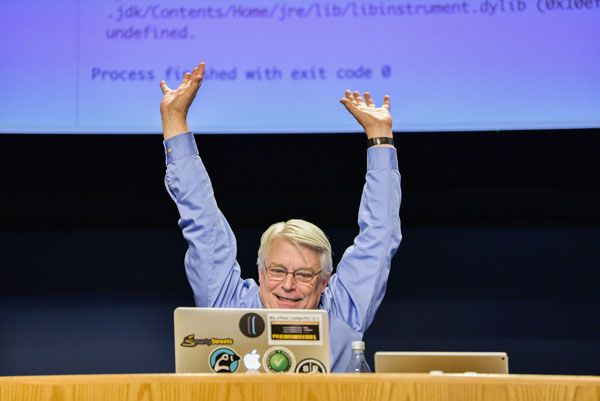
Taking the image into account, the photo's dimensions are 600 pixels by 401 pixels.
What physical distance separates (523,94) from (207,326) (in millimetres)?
1523

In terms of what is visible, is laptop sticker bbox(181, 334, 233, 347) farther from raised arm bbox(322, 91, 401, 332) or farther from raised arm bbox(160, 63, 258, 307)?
raised arm bbox(322, 91, 401, 332)

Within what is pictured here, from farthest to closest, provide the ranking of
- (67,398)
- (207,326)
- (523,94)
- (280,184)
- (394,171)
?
(280,184) < (523,94) < (394,171) < (207,326) < (67,398)

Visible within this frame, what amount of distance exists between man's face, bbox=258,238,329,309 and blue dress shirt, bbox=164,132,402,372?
0.10 metres

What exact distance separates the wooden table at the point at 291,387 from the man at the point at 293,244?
3.02 ft

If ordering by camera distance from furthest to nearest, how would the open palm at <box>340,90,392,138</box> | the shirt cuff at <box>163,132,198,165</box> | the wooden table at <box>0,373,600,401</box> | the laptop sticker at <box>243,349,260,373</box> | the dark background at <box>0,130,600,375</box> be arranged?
1. the dark background at <box>0,130,600,375</box>
2. the open palm at <box>340,90,392,138</box>
3. the shirt cuff at <box>163,132,198,165</box>
4. the laptop sticker at <box>243,349,260,373</box>
5. the wooden table at <box>0,373,600,401</box>

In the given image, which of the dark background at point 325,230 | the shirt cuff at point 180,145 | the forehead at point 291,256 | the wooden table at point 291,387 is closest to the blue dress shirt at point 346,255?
the shirt cuff at point 180,145

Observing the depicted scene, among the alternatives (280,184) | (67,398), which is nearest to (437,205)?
(280,184)

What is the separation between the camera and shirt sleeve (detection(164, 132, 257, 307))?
1938 mm

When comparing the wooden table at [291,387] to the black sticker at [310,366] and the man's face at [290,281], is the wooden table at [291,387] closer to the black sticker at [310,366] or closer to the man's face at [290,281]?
the black sticker at [310,366]

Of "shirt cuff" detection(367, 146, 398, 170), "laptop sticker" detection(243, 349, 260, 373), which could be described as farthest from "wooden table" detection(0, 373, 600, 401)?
"shirt cuff" detection(367, 146, 398, 170)

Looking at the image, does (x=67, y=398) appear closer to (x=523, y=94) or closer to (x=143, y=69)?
(x=143, y=69)

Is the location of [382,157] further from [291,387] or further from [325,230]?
[291,387]

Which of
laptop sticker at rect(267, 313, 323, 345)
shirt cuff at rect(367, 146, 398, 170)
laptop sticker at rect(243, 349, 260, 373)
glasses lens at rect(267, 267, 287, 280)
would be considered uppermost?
shirt cuff at rect(367, 146, 398, 170)

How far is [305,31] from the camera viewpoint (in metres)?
2.60
